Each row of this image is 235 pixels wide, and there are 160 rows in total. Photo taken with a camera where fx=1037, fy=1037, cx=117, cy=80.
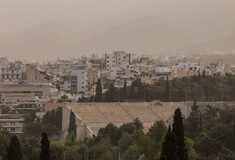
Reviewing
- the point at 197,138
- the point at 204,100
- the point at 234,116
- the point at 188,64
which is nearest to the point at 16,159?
the point at 197,138

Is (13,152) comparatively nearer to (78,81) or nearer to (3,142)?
(3,142)

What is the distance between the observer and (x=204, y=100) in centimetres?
6650

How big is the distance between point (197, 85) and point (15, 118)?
13.6 meters

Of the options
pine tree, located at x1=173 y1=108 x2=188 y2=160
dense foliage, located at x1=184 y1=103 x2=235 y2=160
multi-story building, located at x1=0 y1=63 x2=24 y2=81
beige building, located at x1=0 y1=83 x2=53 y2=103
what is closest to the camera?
pine tree, located at x1=173 y1=108 x2=188 y2=160

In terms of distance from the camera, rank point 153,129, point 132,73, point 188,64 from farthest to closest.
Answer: point 188,64 → point 132,73 → point 153,129

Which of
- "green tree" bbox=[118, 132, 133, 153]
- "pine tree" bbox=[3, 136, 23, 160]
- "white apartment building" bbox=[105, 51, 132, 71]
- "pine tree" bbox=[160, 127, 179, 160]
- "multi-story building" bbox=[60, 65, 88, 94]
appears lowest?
"green tree" bbox=[118, 132, 133, 153]

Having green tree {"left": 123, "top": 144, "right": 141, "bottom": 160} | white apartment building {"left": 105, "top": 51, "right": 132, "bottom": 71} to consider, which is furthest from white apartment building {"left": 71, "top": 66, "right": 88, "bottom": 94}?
green tree {"left": 123, "top": 144, "right": 141, "bottom": 160}

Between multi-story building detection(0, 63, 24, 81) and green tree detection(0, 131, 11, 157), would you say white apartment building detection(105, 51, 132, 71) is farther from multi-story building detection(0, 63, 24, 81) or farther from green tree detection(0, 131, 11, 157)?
green tree detection(0, 131, 11, 157)

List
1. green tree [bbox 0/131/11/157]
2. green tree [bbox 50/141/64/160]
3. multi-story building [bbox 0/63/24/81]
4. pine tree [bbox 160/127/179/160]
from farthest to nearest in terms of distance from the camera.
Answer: multi-story building [bbox 0/63/24/81], green tree [bbox 0/131/11/157], green tree [bbox 50/141/64/160], pine tree [bbox 160/127/179/160]

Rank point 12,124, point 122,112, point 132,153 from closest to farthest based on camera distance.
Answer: point 132,153 → point 12,124 → point 122,112

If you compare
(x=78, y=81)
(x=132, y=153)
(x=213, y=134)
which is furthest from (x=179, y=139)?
(x=78, y=81)

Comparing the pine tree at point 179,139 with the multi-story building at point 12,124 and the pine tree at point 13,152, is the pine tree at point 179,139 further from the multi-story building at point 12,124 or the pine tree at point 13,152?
the multi-story building at point 12,124

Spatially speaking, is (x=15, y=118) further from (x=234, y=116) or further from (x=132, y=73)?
(x=132, y=73)

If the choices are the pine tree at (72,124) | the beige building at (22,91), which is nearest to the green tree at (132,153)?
the pine tree at (72,124)
